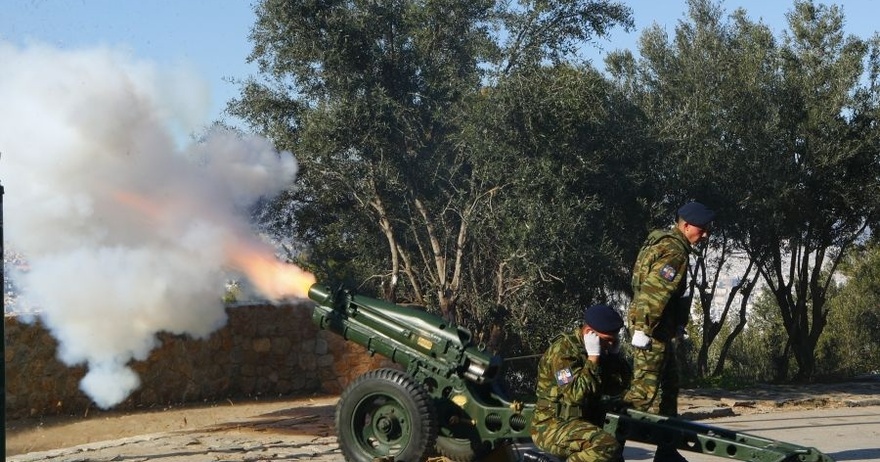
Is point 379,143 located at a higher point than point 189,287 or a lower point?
higher

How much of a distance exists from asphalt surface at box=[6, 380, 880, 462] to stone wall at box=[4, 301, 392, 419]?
1.06m

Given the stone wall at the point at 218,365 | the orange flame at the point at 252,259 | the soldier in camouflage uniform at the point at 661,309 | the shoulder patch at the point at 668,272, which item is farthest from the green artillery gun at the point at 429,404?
the stone wall at the point at 218,365

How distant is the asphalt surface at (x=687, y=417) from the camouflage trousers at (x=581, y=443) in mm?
2722

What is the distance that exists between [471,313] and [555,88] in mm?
3112

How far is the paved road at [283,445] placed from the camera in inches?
378

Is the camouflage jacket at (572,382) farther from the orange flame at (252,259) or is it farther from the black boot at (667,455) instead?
the orange flame at (252,259)

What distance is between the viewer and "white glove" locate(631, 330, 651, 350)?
27.2 ft

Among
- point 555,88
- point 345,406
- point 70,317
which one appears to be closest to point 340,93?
point 555,88

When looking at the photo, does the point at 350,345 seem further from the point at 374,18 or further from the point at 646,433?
the point at 646,433

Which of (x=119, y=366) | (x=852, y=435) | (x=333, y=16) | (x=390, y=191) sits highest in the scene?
(x=333, y=16)

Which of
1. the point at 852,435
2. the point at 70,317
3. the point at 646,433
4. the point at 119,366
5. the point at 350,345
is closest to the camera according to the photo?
the point at 646,433

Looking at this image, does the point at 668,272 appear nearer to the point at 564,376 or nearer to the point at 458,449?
the point at 564,376

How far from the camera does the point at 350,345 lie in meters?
15.9

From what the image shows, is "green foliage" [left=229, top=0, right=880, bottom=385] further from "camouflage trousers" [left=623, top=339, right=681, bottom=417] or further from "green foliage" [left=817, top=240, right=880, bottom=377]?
"green foliage" [left=817, top=240, right=880, bottom=377]
